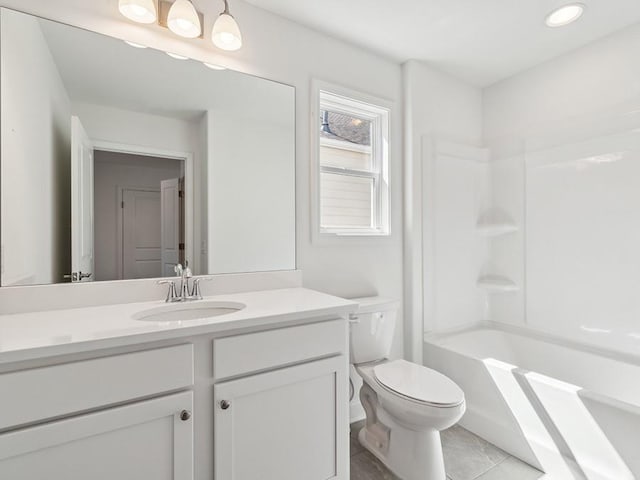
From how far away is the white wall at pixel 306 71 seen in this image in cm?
140

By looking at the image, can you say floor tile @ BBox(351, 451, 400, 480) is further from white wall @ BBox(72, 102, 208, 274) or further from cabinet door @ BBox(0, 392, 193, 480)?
white wall @ BBox(72, 102, 208, 274)

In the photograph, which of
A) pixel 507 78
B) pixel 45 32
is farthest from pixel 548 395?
pixel 45 32

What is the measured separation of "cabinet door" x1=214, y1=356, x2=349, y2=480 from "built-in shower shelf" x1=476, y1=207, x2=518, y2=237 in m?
1.93

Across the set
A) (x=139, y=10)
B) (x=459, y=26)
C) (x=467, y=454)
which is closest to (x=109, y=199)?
(x=139, y=10)

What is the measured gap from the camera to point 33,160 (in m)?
1.24

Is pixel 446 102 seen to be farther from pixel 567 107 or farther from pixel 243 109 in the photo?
pixel 243 109

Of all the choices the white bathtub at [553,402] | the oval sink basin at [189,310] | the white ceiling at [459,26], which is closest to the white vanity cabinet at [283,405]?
the oval sink basin at [189,310]

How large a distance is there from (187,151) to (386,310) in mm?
1364

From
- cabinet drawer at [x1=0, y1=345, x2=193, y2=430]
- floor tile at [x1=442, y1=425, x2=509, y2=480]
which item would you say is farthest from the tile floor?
cabinet drawer at [x1=0, y1=345, x2=193, y2=430]

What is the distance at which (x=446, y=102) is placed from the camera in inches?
98.2

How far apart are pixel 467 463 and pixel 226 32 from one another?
8.08 ft

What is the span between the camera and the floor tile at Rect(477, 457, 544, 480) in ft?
5.21

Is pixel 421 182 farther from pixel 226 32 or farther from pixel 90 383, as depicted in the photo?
pixel 90 383

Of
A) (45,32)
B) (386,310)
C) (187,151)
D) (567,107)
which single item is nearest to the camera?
(45,32)
